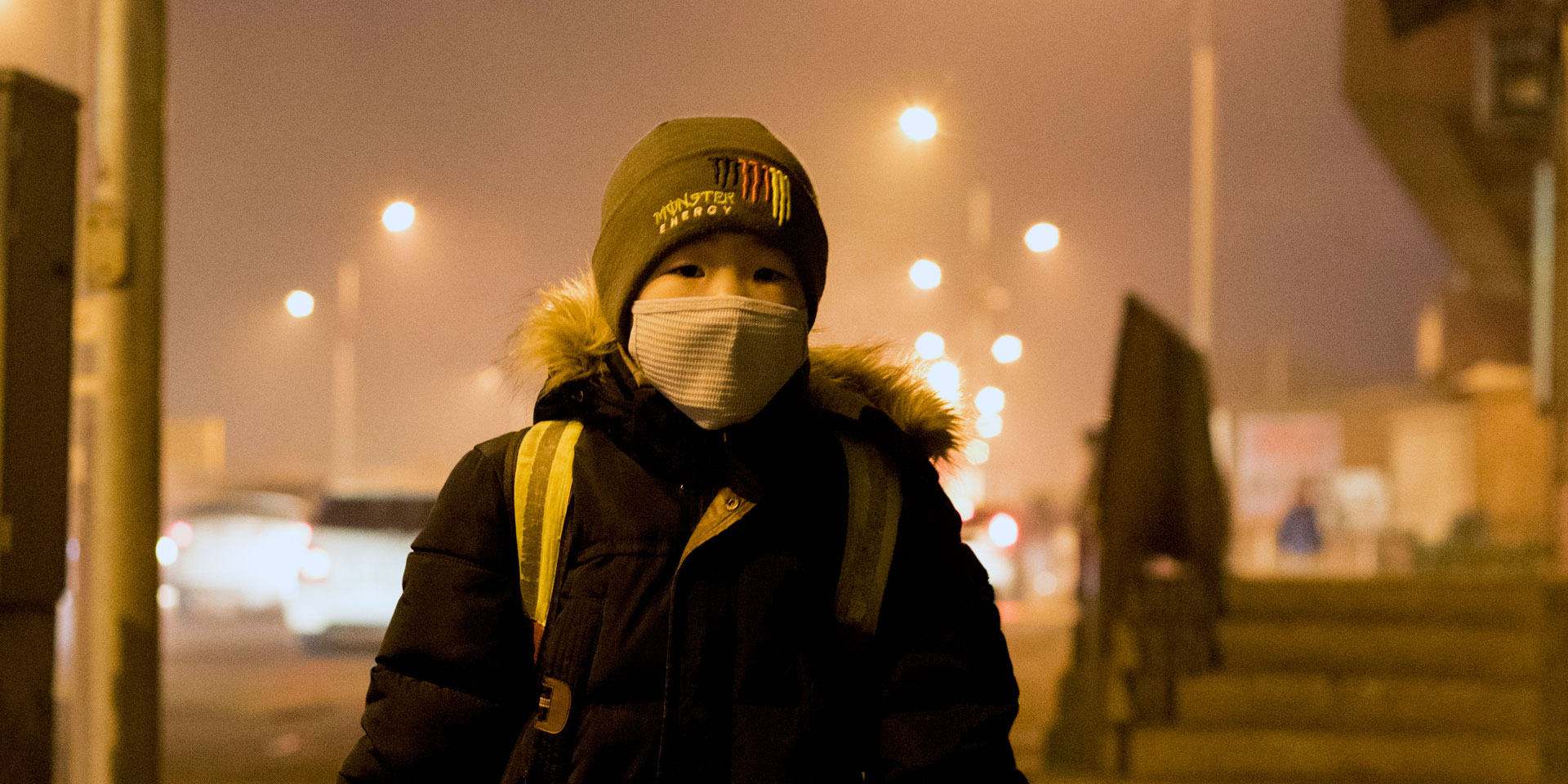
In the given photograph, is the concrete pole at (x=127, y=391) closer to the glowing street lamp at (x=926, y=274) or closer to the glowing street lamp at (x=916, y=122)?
the glowing street lamp at (x=916, y=122)

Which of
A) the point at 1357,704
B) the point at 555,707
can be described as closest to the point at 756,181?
the point at 555,707

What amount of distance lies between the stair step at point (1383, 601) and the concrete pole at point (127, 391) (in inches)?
249

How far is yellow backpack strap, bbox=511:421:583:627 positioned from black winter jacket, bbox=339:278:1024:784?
2 centimetres

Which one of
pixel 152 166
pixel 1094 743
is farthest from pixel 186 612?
pixel 152 166

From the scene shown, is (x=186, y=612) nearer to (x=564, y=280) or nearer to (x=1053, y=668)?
(x=1053, y=668)

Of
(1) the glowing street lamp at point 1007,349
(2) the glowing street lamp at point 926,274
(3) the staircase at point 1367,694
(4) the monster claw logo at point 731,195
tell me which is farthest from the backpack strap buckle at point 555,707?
(1) the glowing street lamp at point 1007,349

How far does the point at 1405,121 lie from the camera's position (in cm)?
2006

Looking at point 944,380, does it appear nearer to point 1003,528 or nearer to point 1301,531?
point 1003,528

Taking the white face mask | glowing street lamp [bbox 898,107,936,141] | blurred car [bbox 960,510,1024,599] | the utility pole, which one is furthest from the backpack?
blurred car [bbox 960,510,1024,599]

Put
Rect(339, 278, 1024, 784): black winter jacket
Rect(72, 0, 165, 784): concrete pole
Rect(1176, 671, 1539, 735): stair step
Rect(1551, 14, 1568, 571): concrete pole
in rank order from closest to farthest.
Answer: Rect(339, 278, 1024, 784): black winter jacket
Rect(72, 0, 165, 784): concrete pole
Rect(1176, 671, 1539, 735): stair step
Rect(1551, 14, 1568, 571): concrete pole

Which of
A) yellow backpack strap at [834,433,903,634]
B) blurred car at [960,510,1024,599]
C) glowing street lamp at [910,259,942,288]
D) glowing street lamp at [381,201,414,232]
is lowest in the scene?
blurred car at [960,510,1024,599]

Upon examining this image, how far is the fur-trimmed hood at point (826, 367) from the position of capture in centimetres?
224

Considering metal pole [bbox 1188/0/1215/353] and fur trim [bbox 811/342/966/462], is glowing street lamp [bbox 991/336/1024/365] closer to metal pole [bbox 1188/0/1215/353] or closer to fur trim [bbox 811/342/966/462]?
metal pole [bbox 1188/0/1215/353]

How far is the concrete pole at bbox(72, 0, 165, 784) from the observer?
4742 millimetres
